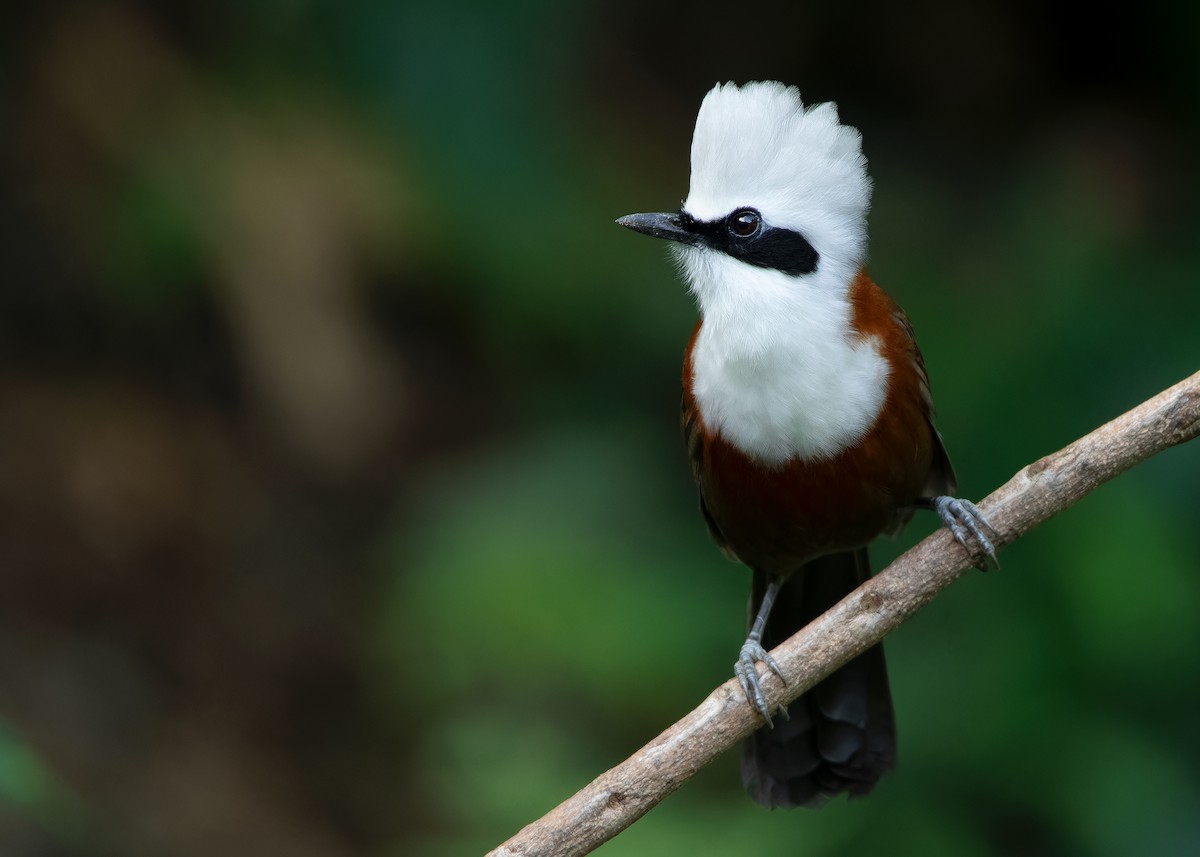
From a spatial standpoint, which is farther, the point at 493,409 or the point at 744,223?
the point at 493,409

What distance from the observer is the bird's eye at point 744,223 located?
3.44 m

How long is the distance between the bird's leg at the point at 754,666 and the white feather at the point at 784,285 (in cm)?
51

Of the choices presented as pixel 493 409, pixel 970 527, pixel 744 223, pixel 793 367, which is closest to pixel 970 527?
pixel 970 527

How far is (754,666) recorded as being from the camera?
3.51 metres

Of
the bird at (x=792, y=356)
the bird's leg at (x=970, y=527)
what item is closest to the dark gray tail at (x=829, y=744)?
the bird at (x=792, y=356)

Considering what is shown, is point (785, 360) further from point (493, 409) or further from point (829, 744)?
point (493, 409)

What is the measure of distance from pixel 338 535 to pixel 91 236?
178 centimetres

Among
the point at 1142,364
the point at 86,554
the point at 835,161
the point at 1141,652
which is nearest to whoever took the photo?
the point at 835,161

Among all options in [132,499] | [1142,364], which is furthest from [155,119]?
[1142,364]

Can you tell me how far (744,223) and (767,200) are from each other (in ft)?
0.28

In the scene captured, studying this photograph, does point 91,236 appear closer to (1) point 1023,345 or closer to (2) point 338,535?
(2) point 338,535

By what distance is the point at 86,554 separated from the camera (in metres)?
6.42

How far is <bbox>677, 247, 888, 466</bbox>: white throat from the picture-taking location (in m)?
3.45

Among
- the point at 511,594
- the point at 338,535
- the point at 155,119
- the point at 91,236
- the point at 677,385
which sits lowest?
the point at 338,535
